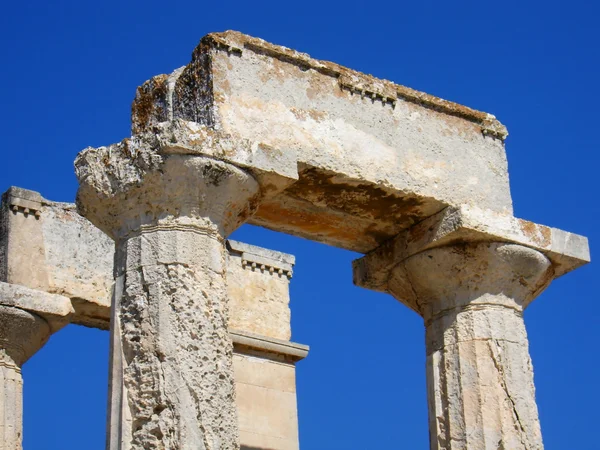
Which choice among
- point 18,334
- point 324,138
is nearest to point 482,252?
point 324,138

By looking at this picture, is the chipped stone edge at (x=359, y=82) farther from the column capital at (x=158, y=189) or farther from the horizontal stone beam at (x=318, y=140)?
the column capital at (x=158, y=189)

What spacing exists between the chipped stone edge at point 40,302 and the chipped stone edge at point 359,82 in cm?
536

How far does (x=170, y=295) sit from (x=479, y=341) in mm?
3198

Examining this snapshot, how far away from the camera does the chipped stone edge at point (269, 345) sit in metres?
18.3

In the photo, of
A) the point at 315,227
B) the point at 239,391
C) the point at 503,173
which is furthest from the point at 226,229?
the point at 239,391

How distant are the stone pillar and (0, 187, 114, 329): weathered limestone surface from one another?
5053 mm

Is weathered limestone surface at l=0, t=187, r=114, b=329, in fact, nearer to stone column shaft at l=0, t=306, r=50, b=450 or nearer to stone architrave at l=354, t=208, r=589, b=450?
stone column shaft at l=0, t=306, r=50, b=450

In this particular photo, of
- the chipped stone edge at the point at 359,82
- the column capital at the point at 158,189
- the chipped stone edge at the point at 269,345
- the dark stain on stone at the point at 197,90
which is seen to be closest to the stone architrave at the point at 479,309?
the chipped stone edge at the point at 359,82

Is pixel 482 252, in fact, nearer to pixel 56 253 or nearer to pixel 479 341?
pixel 479 341

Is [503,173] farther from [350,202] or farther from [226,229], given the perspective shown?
[226,229]

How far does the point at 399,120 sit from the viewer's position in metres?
12.8

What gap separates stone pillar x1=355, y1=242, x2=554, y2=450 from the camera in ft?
40.8

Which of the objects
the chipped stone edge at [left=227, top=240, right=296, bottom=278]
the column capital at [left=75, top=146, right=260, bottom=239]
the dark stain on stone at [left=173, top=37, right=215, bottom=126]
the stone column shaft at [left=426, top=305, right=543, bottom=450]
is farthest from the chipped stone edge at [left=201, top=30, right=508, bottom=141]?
the chipped stone edge at [left=227, top=240, right=296, bottom=278]

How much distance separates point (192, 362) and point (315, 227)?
2.76 m
